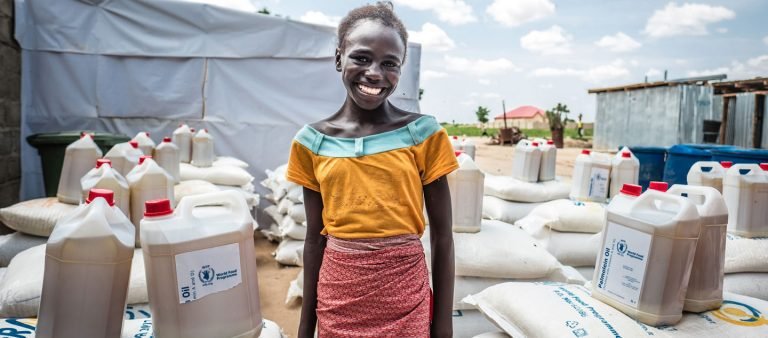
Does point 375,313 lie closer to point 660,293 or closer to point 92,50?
point 660,293

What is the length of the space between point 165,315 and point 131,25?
4.93m

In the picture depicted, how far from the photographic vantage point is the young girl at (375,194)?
1.06 meters

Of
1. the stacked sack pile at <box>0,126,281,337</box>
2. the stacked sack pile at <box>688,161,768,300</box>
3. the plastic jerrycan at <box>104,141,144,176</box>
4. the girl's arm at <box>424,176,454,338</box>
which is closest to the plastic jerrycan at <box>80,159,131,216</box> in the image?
the stacked sack pile at <box>0,126,281,337</box>

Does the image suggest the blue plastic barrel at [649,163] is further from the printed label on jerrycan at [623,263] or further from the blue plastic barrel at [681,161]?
the printed label on jerrycan at [623,263]

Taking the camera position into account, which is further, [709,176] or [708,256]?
[709,176]

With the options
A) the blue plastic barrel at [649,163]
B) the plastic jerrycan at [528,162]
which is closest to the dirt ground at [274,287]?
the plastic jerrycan at [528,162]

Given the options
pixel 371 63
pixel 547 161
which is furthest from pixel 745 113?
pixel 371 63

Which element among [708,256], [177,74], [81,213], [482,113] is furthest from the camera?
[482,113]

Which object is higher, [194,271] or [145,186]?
[145,186]

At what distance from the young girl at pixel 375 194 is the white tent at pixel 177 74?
14.4 feet

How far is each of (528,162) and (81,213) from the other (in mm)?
2981

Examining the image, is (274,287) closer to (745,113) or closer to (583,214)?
(583,214)

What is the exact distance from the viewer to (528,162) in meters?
3.47

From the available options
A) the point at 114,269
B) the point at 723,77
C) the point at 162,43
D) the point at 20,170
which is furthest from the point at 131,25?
the point at 723,77
